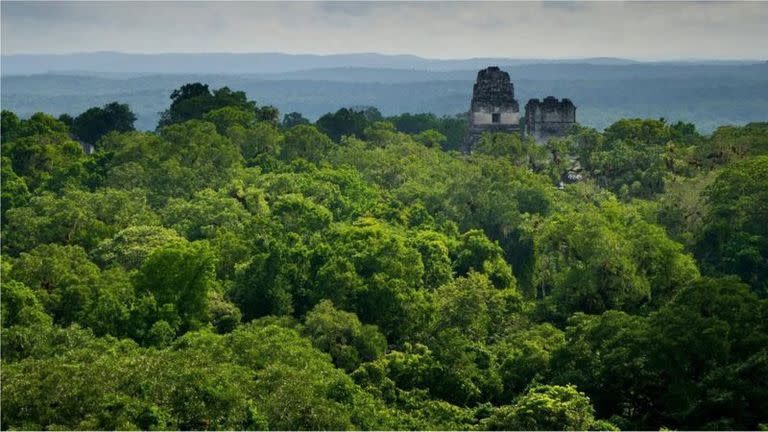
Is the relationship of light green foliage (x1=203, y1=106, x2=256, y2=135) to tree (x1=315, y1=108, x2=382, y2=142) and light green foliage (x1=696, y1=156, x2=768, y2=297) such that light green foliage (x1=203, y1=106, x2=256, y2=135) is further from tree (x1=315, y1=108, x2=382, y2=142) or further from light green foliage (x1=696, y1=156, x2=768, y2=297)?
light green foliage (x1=696, y1=156, x2=768, y2=297)

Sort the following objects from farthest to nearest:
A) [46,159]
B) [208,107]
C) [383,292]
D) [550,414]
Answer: [208,107], [46,159], [383,292], [550,414]

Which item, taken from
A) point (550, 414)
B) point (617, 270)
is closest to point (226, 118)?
point (617, 270)

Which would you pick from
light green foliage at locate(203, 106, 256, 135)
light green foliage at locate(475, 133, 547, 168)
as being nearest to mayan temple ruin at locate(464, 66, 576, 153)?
light green foliage at locate(475, 133, 547, 168)

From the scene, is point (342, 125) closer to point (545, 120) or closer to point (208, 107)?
point (208, 107)

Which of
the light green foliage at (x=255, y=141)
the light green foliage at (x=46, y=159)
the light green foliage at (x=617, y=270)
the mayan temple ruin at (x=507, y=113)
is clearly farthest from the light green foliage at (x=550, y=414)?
the mayan temple ruin at (x=507, y=113)

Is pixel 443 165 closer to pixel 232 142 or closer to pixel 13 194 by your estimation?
pixel 232 142

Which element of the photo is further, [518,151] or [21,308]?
[518,151]

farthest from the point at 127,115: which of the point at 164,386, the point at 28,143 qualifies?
the point at 164,386
